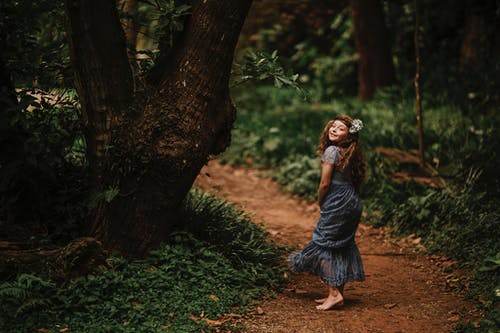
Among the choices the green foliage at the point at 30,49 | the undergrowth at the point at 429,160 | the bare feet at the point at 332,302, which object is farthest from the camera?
the undergrowth at the point at 429,160

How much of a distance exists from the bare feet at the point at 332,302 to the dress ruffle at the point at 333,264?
0.35 feet

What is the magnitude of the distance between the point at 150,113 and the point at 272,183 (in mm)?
5084

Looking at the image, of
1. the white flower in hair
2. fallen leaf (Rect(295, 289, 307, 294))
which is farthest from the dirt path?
the white flower in hair

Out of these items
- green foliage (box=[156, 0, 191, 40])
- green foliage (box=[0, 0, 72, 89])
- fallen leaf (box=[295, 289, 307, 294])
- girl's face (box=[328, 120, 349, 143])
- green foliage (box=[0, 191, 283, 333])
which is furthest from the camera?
fallen leaf (box=[295, 289, 307, 294])

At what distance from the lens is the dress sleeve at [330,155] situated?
525 centimetres

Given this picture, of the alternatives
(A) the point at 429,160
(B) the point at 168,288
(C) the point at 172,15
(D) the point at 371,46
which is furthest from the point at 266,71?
(D) the point at 371,46

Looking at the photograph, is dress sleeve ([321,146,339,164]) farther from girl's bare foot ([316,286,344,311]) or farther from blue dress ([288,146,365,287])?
girl's bare foot ([316,286,344,311])

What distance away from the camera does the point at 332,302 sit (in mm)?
5250

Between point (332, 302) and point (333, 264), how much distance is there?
0.33m

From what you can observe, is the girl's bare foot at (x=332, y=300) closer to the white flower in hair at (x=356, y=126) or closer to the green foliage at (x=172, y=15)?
the white flower in hair at (x=356, y=126)

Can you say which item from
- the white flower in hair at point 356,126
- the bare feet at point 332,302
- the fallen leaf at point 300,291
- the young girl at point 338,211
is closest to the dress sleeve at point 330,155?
the young girl at point 338,211

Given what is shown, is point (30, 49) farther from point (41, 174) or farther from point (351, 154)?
point (351, 154)

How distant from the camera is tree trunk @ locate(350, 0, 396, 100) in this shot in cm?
1243

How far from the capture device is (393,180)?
836 centimetres
